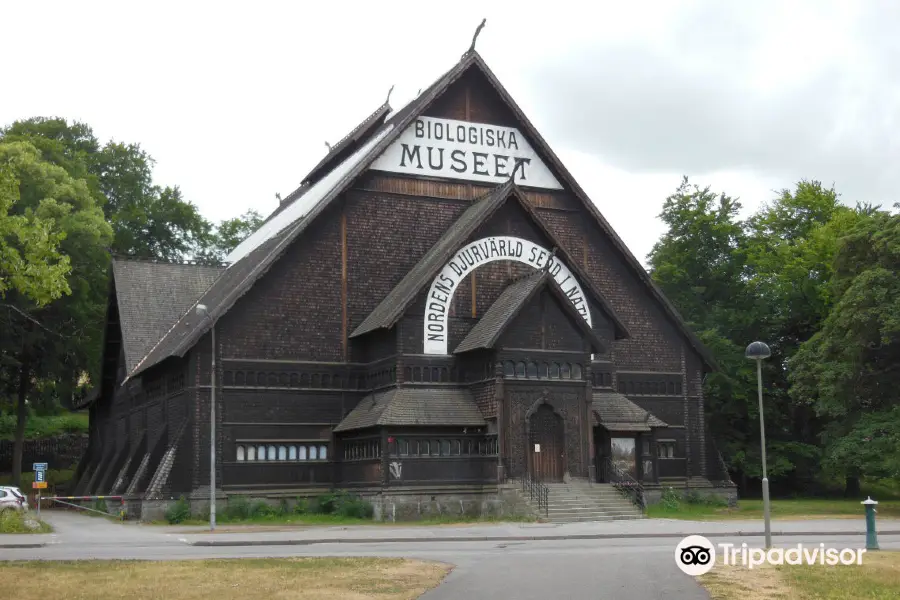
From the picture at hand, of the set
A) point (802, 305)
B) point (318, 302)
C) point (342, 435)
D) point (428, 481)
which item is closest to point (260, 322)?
point (318, 302)

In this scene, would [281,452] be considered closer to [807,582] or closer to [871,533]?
[871,533]

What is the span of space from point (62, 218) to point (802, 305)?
124ft

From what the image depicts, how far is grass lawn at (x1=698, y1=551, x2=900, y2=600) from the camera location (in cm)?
1551

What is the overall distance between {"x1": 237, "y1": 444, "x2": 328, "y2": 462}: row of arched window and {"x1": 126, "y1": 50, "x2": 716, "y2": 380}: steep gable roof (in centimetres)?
406

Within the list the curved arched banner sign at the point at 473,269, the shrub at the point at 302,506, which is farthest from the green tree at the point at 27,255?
the curved arched banner sign at the point at 473,269

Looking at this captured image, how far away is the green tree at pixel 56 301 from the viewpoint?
5291cm

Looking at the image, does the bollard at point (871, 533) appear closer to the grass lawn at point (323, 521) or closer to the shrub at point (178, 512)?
the grass lawn at point (323, 521)

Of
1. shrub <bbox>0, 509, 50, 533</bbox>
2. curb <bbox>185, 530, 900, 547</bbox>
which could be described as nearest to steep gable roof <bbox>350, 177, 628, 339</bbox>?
curb <bbox>185, 530, 900, 547</bbox>

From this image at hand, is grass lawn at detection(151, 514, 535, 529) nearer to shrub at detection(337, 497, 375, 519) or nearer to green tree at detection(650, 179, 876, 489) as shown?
shrub at detection(337, 497, 375, 519)

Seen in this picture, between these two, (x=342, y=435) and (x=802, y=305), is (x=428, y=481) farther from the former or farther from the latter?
(x=802, y=305)

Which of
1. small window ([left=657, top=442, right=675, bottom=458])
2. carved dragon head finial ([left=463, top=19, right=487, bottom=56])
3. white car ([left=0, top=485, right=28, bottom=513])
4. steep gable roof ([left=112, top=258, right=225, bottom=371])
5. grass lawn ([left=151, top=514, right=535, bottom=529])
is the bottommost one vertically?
grass lawn ([left=151, top=514, right=535, bottom=529])

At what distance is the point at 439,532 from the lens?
30156mm

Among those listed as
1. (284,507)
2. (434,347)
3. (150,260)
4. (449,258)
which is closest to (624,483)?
(434,347)
